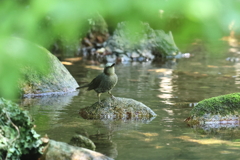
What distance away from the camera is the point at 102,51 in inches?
741

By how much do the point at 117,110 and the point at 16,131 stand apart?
10.6 ft

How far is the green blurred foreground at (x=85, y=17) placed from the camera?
1.90 meters

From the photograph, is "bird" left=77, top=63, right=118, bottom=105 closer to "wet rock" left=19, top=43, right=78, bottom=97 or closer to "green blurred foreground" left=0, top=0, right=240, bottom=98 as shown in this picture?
"wet rock" left=19, top=43, right=78, bottom=97

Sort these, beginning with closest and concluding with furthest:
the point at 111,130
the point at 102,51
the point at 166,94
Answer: the point at 111,130 < the point at 166,94 < the point at 102,51

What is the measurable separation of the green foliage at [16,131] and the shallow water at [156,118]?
124 centimetres

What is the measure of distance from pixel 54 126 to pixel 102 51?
39.7 ft

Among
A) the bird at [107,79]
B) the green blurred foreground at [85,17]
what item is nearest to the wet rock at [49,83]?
the bird at [107,79]

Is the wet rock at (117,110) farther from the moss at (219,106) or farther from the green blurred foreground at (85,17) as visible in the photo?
the green blurred foreground at (85,17)

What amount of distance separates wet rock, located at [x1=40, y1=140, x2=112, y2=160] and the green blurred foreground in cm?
260

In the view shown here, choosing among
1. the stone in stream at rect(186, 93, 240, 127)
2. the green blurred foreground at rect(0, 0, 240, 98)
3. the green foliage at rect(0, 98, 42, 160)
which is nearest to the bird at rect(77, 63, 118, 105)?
the stone in stream at rect(186, 93, 240, 127)

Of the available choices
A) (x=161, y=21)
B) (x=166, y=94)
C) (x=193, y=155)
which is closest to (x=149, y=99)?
(x=166, y=94)

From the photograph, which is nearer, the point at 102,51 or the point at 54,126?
the point at 54,126

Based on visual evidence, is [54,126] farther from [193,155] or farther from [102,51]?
[102,51]

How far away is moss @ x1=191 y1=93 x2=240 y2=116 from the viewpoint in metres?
7.41
